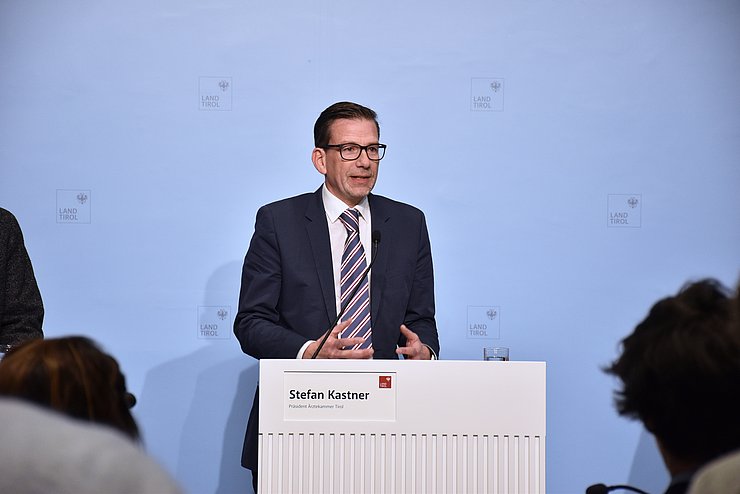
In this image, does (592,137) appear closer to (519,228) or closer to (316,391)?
(519,228)

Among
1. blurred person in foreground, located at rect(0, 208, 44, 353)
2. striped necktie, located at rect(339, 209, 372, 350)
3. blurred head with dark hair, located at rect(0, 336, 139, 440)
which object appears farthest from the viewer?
striped necktie, located at rect(339, 209, 372, 350)

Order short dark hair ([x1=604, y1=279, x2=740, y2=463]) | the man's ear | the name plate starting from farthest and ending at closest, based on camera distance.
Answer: the man's ear → the name plate → short dark hair ([x1=604, y1=279, x2=740, y2=463])

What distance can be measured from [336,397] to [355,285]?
0.72m

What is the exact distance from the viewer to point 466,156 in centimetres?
413

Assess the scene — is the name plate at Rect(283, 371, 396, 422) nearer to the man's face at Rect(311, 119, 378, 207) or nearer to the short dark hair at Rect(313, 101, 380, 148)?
the man's face at Rect(311, 119, 378, 207)

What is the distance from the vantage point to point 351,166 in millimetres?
3256

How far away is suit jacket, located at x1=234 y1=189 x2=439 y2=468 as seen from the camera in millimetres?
3127

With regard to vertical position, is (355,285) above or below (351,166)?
below

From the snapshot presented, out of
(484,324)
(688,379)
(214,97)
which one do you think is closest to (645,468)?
(484,324)

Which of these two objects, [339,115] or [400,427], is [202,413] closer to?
[339,115]

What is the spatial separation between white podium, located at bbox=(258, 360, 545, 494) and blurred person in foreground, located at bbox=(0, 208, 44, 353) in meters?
0.94

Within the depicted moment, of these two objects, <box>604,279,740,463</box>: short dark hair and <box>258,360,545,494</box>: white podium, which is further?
<box>258,360,545,494</box>: white podium

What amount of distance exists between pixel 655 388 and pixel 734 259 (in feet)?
9.65

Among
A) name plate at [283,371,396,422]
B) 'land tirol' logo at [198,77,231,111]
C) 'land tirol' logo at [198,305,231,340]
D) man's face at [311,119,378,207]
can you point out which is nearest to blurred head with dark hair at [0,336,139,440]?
name plate at [283,371,396,422]
